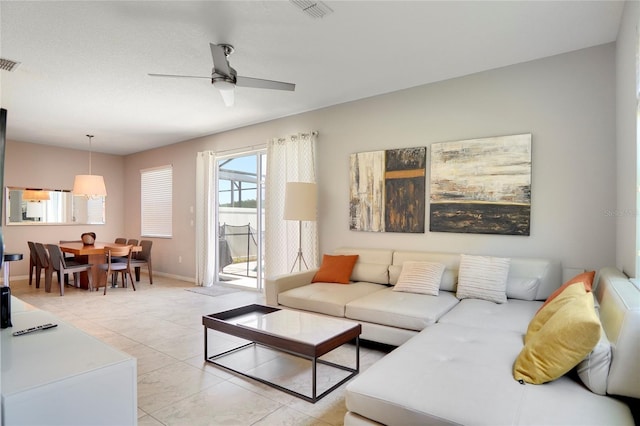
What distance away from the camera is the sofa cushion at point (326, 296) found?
334cm

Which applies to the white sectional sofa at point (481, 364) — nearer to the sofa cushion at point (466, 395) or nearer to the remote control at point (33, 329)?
the sofa cushion at point (466, 395)

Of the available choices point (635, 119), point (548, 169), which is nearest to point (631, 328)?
point (635, 119)

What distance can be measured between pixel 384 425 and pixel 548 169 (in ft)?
9.29

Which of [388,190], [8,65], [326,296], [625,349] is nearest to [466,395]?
[625,349]

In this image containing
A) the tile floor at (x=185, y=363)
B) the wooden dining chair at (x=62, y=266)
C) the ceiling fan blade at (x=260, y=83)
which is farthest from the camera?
the wooden dining chair at (x=62, y=266)

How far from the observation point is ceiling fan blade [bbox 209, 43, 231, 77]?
2.67 m

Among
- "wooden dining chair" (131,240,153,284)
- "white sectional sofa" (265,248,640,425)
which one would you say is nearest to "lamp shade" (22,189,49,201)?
"wooden dining chair" (131,240,153,284)

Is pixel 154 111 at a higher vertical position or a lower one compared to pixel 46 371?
higher

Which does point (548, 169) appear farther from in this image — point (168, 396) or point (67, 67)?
point (67, 67)

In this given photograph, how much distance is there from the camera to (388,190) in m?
4.29

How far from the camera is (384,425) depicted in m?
1.63

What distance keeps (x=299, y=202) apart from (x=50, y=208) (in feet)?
19.9

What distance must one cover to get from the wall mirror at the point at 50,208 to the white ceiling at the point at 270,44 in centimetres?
312

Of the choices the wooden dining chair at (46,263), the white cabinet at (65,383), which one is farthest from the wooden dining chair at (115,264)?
the white cabinet at (65,383)
